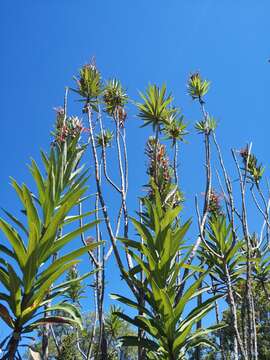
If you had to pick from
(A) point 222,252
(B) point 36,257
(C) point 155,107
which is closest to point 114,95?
(C) point 155,107

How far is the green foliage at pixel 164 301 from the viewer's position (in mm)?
3229

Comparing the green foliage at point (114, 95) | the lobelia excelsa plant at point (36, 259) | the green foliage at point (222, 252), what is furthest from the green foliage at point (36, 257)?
the green foliage at point (114, 95)

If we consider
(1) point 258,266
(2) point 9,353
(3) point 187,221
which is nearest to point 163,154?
(3) point 187,221

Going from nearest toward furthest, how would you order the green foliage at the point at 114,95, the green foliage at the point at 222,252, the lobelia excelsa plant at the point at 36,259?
the lobelia excelsa plant at the point at 36,259 < the green foliage at the point at 222,252 < the green foliage at the point at 114,95

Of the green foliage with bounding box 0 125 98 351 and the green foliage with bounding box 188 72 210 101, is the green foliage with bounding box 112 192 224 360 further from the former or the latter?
the green foliage with bounding box 188 72 210 101

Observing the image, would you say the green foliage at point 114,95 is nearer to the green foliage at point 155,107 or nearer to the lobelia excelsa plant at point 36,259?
the green foliage at point 155,107

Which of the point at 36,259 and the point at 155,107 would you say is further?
the point at 155,107

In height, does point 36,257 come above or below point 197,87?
below

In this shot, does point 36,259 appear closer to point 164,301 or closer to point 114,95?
point 164,301

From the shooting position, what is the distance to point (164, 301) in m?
3.13

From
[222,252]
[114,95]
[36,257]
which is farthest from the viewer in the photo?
[114,95]

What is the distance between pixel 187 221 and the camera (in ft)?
11.8

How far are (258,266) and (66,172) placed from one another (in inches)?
241

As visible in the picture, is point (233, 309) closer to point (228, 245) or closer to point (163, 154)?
point (228, 245)
